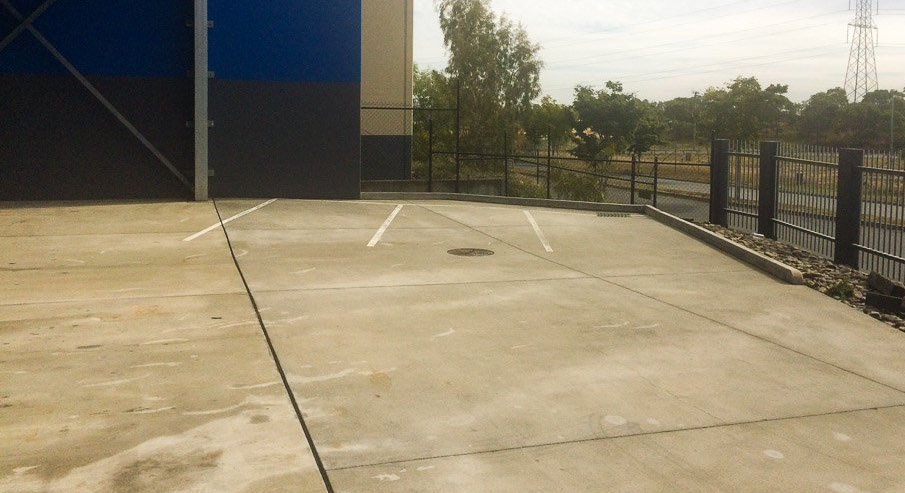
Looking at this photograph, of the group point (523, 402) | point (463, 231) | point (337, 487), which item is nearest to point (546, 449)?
point (523, 402)

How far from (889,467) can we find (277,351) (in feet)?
14.8

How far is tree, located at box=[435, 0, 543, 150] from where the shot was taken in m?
51.2

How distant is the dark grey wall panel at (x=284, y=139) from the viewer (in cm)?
1956

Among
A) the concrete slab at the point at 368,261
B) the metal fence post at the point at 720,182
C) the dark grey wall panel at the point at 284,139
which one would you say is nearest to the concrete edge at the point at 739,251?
the metal fence post at the point at 720,182

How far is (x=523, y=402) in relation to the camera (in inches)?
239

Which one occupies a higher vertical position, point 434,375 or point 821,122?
point 821,122

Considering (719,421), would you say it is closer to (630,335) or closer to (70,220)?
(630,335)

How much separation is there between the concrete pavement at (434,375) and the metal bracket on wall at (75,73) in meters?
7.11

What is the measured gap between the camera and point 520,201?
21109 mm

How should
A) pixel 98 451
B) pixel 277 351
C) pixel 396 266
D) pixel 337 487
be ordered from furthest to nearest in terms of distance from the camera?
pixel 396 266
pixel 277 351
pixel 98 451
pixel 337 487

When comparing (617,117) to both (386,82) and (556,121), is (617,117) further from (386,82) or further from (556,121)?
(386,82)

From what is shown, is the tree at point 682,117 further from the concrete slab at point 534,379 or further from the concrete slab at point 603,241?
the concrete slab at point 534,379

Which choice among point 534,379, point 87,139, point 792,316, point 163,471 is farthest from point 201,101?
point 163,471

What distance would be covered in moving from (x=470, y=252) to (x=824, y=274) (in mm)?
4869
